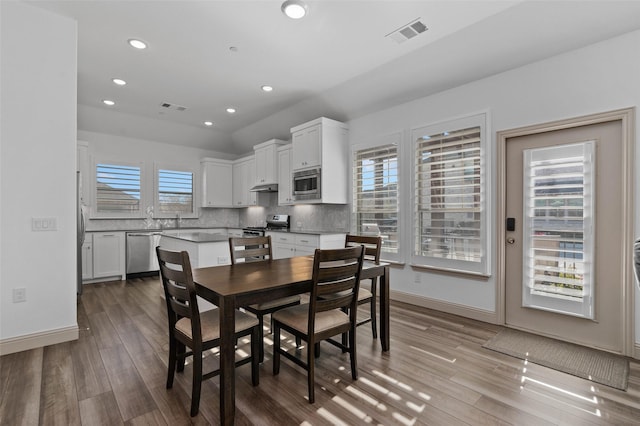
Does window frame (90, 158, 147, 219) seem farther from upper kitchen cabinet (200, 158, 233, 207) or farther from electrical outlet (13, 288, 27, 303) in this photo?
electrical outlet (13, 288, 27, 303)

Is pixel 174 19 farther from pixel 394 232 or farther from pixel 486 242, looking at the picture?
pixel 486 242

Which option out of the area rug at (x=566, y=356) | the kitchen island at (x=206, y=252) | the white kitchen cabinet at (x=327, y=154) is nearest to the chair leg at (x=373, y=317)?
the area rug at (x=566, y=356)

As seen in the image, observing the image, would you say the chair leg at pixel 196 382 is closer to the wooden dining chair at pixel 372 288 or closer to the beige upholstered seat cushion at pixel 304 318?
the beige upholstered seat cushion at pixel 304 318

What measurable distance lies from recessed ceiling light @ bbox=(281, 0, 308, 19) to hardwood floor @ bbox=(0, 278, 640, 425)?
2.95 meters

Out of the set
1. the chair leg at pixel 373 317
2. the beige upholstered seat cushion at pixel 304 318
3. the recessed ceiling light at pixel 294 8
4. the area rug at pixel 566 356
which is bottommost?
the area rug at pixel 566 356

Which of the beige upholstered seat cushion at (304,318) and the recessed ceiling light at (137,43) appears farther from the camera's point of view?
the recessed ceiling light at (137,43)

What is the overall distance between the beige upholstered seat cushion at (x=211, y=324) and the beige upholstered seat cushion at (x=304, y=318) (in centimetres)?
22

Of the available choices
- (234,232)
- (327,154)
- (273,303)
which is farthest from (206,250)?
(234,232)

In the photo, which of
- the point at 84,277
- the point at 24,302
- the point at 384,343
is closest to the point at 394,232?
the point at 384,343

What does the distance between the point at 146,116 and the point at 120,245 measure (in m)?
2.40

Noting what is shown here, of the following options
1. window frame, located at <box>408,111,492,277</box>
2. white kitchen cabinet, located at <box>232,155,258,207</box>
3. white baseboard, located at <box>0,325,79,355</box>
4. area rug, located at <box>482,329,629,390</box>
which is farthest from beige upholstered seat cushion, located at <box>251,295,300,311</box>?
white kitchen cabinet, located at <box>232,155,258,207</box>

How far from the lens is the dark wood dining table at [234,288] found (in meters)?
1.71

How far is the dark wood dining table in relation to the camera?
67.3 inches

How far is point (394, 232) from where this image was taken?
14.1 ft
